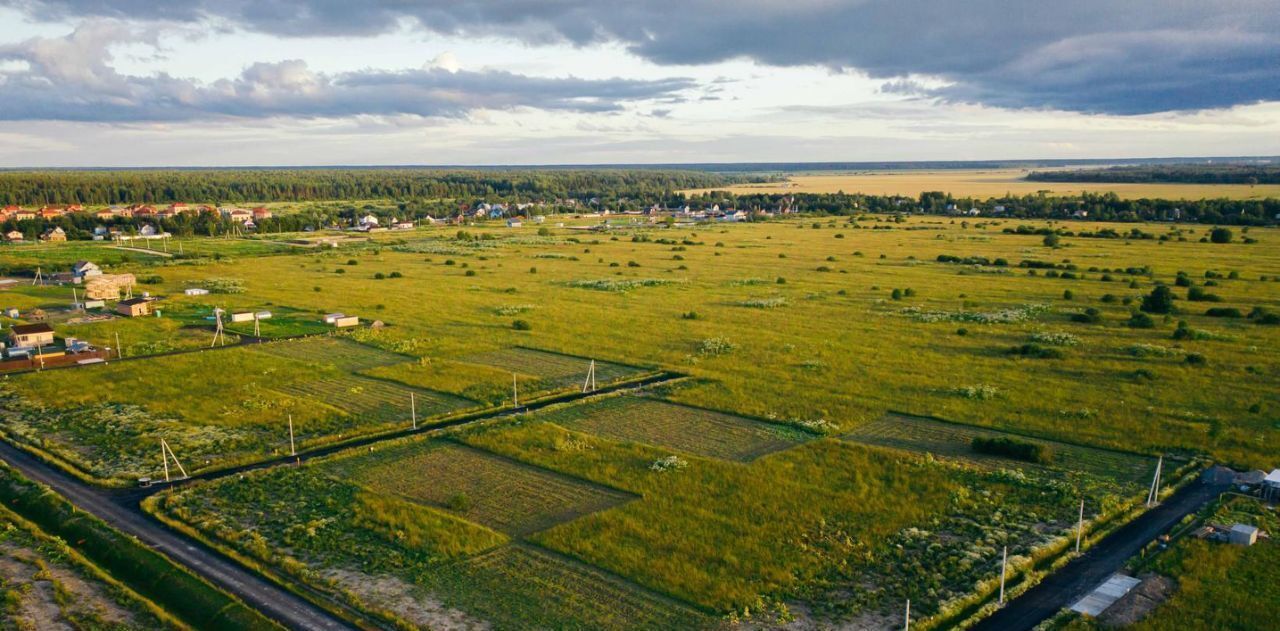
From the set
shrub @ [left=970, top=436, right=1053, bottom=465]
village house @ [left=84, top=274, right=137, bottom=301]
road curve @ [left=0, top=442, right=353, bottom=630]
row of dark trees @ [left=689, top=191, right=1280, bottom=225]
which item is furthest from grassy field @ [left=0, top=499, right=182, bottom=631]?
row of dark trees @ [left=689, top=191, right=1280, bottom=225]

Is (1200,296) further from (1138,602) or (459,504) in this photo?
(459,504)

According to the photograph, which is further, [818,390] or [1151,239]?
[1151,239]

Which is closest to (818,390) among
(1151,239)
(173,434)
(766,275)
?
(173,434)

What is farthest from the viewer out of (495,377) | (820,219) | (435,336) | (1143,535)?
(820,219)

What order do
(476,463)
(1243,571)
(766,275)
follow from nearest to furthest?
1. (1243,571)
2. (476,463)
3. (766,275)

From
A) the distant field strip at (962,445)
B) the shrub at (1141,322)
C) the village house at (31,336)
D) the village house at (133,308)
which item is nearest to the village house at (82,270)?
the village house at (133,308)

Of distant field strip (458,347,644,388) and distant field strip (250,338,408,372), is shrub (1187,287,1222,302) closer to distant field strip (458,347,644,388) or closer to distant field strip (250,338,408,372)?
distant field strip (458,347,644,388)

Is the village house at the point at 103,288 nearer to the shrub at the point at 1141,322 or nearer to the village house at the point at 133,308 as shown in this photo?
the village house at the point at 133,308

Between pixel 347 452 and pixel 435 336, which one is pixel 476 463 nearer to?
pixel 347 452
